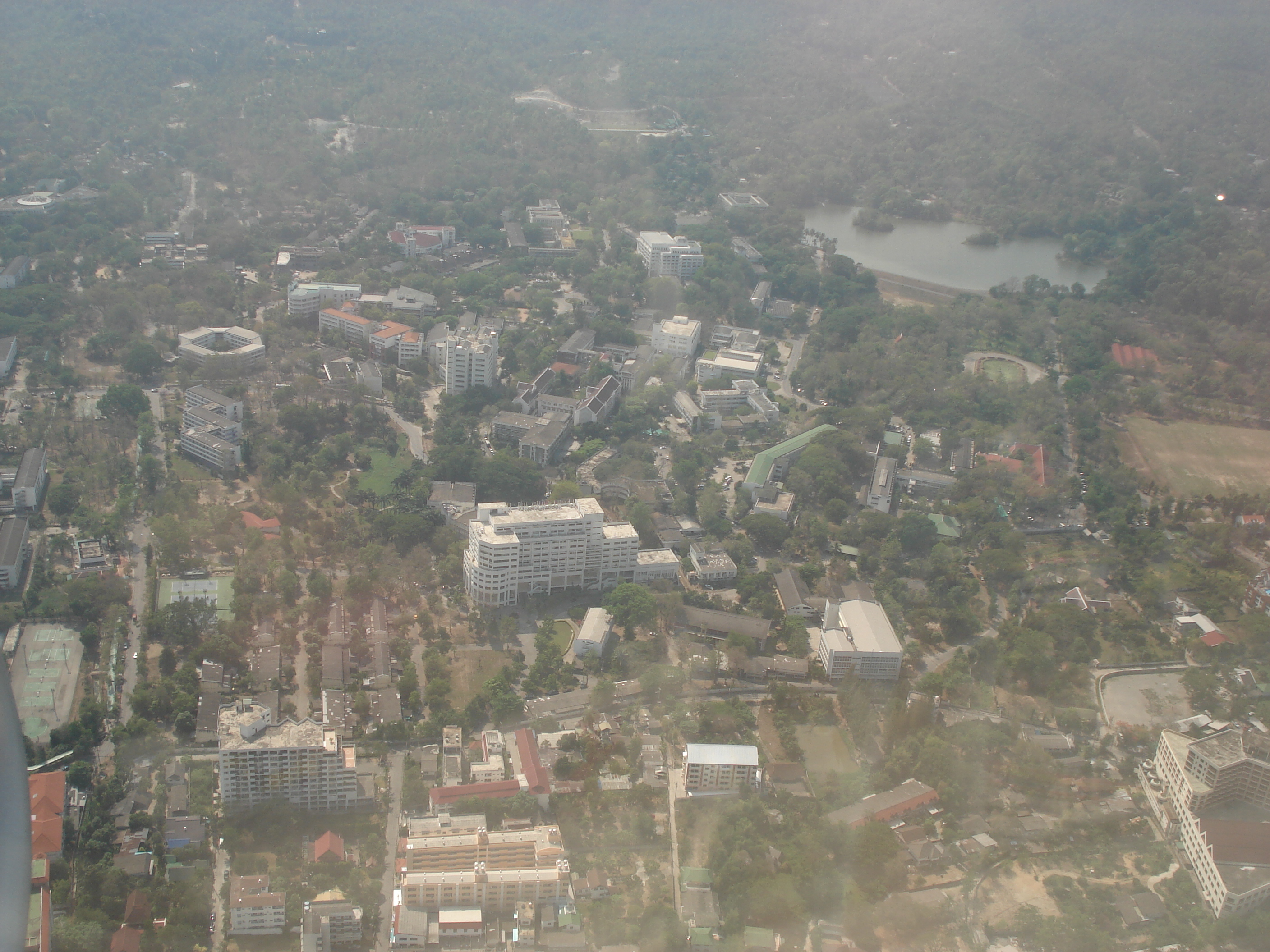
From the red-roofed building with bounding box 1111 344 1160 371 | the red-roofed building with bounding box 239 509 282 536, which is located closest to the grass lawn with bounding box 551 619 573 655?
the red-roofed building with bounding box 239 509 282 536

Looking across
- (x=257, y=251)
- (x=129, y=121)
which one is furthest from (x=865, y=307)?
(x=129, y=121)

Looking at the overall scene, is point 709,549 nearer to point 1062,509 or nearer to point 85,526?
point 1062,509

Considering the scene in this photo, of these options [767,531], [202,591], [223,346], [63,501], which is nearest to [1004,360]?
[767,531]

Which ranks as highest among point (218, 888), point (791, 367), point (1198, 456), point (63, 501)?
point (218, 888)

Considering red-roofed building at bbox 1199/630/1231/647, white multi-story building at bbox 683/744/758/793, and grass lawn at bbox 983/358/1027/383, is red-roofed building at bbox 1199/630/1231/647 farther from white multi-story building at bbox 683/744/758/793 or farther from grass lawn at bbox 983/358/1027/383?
grass lawn at bbox 983/358/1027/383

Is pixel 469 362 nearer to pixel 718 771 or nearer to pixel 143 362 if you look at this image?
pixel 143 362

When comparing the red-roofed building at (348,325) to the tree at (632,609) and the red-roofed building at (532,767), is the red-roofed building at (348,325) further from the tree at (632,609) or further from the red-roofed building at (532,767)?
the red-roofed building at (532,767)
